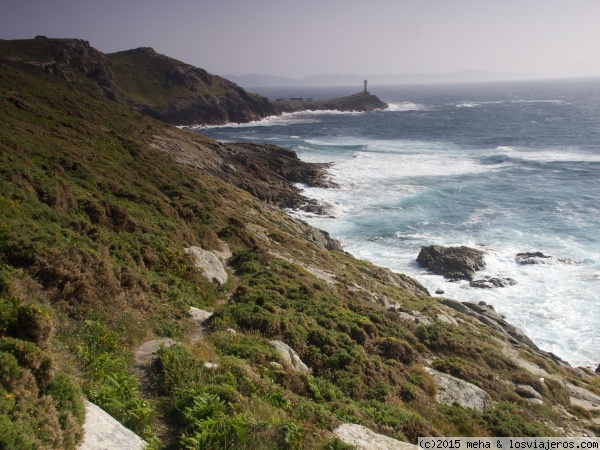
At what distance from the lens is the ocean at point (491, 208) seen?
94.0 feet

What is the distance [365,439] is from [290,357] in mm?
3615

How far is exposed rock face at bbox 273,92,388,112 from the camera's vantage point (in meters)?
163

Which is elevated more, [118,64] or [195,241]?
[118,64]

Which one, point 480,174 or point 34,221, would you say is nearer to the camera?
point 34,221

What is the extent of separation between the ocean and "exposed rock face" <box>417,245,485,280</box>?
921mm

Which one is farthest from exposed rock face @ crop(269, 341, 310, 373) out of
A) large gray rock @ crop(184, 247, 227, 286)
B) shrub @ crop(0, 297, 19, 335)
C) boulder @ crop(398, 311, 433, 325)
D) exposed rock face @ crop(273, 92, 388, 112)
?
exposed rock face @ crop(273, 92, 388, 112)

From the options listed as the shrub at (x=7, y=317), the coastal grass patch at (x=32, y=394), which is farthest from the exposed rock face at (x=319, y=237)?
the coastal grass patch at (x=32, y=394)

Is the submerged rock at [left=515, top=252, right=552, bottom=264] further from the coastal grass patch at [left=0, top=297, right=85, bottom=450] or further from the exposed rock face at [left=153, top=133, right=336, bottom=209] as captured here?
the coastal grass patch at [left=0, top=297, right=85, bottom=450]

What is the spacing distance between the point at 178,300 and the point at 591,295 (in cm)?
2978

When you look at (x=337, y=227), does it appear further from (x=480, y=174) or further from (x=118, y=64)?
(x=118, y=64)

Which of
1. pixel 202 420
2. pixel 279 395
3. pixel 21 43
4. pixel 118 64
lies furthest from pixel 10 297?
pixel 118 64

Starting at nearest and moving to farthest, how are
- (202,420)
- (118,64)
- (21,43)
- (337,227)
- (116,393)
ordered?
(202,420) → (116,393) → (337,227) → (21,43) → (118,64)

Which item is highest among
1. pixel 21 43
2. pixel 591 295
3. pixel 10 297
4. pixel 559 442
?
pixel 21 43

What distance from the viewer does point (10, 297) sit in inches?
295
